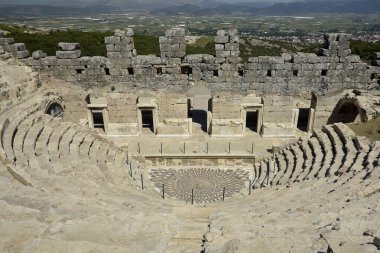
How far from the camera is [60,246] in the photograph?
475 centimetres

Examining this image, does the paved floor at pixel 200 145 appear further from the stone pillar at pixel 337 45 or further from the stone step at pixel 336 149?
the stone pillar at pixel 337 45

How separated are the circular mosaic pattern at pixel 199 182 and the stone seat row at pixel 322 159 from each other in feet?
2.81

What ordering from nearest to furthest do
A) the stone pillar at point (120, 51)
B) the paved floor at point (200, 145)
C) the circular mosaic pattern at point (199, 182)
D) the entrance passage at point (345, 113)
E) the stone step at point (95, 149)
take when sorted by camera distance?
the circular mosaic pattern at point (199, 182) → the stone step at point (95, 149) → the paved floor at point (200, 145) → the stone pillar at point (120, 51) → the entrance passage at point (345, 113)

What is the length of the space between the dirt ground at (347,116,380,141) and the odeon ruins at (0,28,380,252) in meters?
0.43

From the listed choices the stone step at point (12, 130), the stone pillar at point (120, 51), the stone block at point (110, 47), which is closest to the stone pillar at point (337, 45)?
the stone pillar at point (120, 51)

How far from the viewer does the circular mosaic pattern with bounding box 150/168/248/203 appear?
11.9m

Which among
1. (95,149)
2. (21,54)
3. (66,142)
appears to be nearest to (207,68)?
(95,149)

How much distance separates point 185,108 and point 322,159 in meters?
6.96

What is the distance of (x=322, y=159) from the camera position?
38.0 ft

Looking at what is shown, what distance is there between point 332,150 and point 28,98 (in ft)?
42.5

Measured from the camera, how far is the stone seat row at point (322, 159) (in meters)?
9.85

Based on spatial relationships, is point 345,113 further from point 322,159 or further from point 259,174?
point 259,174

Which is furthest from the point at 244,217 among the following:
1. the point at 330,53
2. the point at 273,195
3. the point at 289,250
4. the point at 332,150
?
the point at 330,53

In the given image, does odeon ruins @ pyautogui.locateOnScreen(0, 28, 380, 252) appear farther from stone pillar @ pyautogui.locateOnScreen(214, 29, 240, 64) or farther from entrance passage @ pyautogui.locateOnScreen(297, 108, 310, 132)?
entrance passage @ pyautogui.locateOnScreen(297, 108, 310, 132)
